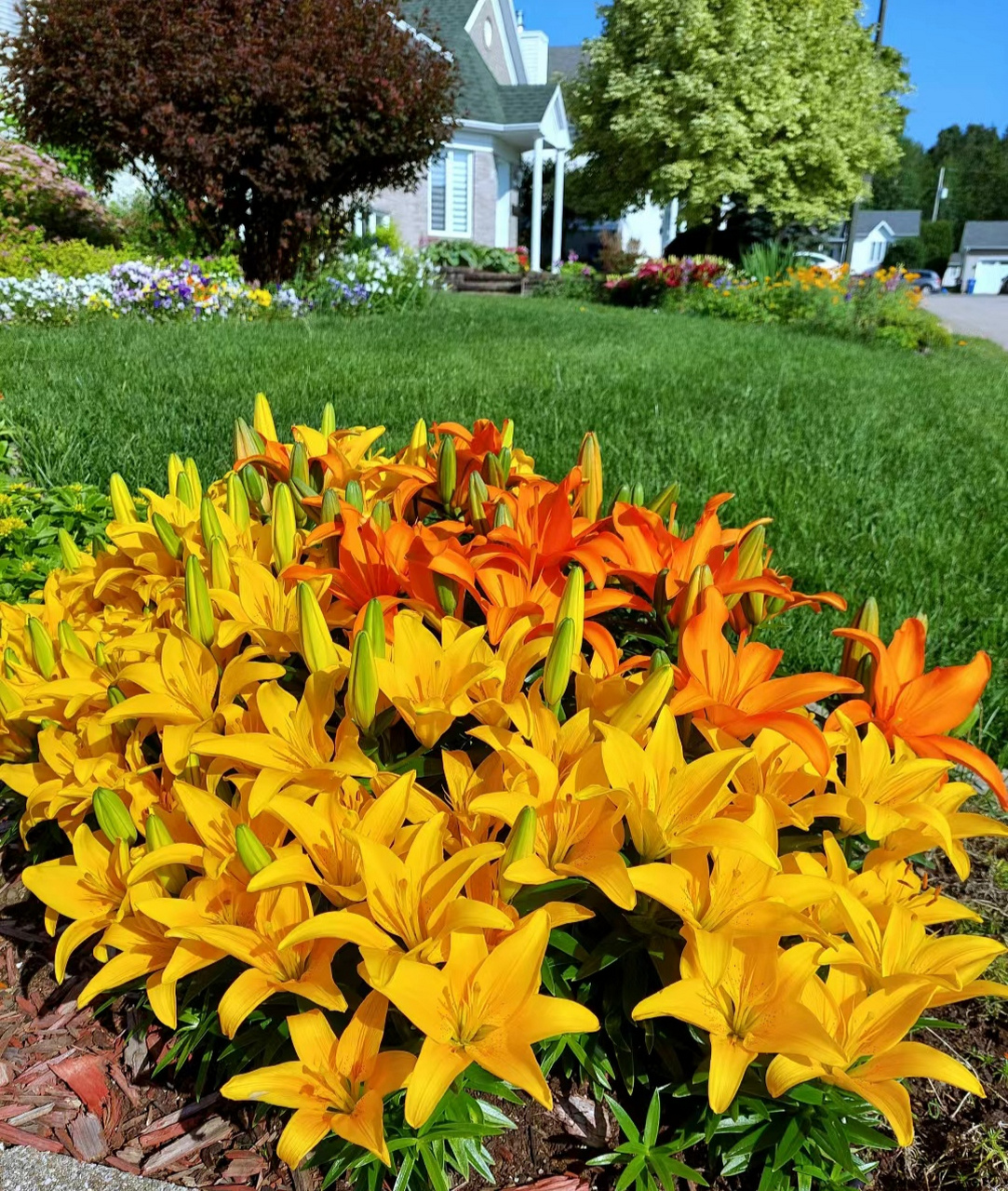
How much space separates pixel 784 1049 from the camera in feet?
3.26

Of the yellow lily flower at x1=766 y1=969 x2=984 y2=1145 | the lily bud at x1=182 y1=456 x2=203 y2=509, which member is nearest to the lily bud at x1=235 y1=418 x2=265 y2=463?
the lily bud at x1=182 y1=456 x2=203 y2=509

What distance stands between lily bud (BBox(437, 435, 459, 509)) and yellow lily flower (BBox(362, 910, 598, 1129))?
100 centimetres

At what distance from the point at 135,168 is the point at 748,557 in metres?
12.2

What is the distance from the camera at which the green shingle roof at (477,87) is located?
24.9 metres

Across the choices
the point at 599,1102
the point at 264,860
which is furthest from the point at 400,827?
the point at 599,1102

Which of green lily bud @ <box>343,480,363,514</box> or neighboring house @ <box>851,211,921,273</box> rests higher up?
neighboring house @ <box>851,211,921,273</box>

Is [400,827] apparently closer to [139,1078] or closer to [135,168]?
[139,1078]

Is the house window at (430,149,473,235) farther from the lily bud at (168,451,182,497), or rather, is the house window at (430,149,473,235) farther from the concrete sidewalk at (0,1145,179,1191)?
the concrete sidewalk at (0,1145,179,1191)

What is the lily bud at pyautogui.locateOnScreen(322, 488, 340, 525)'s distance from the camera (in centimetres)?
161

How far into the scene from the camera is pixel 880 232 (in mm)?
92688

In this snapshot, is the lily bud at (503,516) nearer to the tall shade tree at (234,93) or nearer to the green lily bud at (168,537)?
the green lily bud at (168,537)

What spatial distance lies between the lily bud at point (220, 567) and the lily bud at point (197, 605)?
84 mm

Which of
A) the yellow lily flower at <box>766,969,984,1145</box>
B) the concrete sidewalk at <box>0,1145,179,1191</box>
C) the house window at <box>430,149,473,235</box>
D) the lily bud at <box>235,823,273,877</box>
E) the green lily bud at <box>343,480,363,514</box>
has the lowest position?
the concrete sidewalk at <box>0,1145,179,1191</box>

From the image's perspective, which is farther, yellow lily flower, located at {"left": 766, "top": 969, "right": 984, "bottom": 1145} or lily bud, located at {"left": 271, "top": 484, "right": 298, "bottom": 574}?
lily bud, located at {"left": 271, "top": 484, "right": 298, "bottom": 574}
